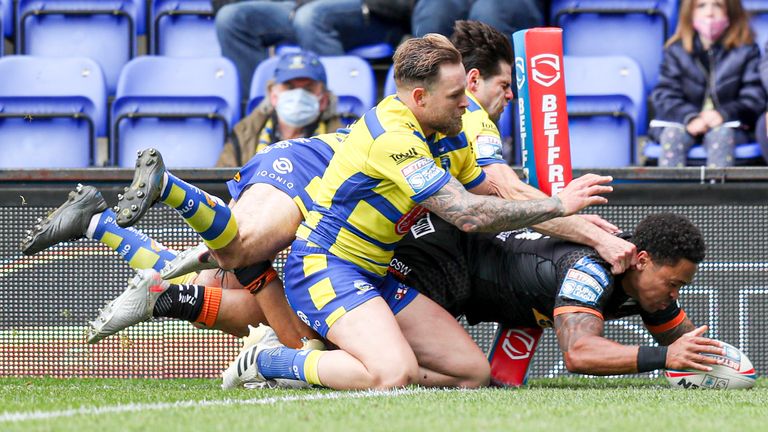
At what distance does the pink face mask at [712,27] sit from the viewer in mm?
8258

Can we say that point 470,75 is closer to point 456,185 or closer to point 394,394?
point 456,185

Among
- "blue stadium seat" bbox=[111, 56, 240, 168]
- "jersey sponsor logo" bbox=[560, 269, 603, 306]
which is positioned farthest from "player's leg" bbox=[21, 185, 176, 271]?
"blue stadium seat" bbox=[111, 56, 240, 168]

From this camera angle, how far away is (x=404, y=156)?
194 inches

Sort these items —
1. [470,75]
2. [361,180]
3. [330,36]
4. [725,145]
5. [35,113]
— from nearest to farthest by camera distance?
[361,180] → [470,75] → [725,145] → [35,113] → [330,36]

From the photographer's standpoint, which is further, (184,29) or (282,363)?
(184,29)

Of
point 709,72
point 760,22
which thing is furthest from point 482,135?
point 760,22

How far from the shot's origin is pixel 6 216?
652 cm

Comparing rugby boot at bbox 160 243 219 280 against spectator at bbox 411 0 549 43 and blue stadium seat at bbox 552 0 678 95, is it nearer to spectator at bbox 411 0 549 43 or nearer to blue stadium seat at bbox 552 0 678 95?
spectator at bbox 411 0 549 43

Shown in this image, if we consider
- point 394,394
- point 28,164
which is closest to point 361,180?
point 394,394

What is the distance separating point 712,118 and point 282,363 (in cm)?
406

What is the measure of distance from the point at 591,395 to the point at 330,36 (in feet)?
16.0

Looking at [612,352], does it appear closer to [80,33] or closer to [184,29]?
[184,29]

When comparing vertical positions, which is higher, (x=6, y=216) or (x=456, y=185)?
(x=456, y=185)

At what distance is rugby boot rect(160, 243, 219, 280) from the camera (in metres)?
5.68
